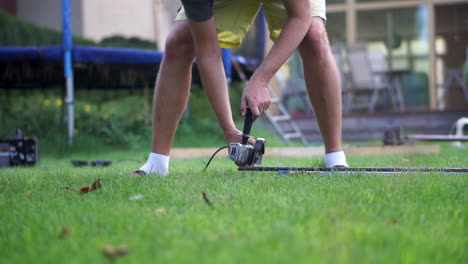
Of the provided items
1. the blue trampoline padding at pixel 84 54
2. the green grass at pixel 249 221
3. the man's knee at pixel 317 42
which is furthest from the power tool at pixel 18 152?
the man's knee at pixel 317 42

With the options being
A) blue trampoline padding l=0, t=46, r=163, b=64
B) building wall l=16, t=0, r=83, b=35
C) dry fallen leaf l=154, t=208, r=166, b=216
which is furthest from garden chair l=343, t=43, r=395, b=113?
dry fallen leaf l=154, t=208, r=166, b=216

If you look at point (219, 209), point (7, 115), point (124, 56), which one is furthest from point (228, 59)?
point (219, 209)

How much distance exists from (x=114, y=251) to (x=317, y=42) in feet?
5.14

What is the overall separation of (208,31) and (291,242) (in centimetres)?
135

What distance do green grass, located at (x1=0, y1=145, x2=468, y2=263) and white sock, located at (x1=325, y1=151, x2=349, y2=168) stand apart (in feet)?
1.28

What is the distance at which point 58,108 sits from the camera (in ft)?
23.2

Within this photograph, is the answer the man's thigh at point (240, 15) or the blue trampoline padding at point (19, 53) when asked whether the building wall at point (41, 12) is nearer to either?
the blue trampoline padding at point (19, 53)

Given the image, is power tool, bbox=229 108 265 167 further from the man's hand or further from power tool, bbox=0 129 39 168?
power tool, bbox=0 129 39 168

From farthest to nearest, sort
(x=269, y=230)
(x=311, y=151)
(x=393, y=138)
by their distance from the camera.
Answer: (x=393, y=138) < (x=311, y=151) < (x=269, y=230)

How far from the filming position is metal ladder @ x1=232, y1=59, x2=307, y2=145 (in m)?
6.81

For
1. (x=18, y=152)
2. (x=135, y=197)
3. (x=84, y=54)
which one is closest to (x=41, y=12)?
(x=84, y=54)

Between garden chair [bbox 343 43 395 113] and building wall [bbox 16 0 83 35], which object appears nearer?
garden chair [bbox 343 43 395 113]

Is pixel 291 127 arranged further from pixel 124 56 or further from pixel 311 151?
pixel 311 151

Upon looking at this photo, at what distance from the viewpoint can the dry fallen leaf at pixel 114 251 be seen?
3.55ft
